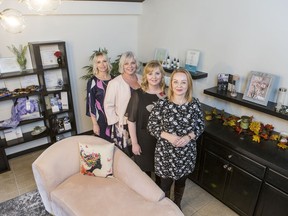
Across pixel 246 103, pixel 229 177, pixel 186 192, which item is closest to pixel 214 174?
pixel 229 177

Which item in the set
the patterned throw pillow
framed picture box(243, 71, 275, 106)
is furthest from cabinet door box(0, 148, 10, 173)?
framed picture box(243, 71, 275, 106)

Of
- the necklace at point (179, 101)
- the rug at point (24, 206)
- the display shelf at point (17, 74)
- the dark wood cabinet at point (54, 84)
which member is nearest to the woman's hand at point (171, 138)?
the necklace at point (179, 101)

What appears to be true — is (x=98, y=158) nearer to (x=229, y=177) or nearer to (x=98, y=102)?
(x=98, y=102)

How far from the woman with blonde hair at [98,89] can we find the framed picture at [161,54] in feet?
3.30

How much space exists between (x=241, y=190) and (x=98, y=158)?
4.42ft

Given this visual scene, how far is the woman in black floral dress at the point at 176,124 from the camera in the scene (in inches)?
67.2

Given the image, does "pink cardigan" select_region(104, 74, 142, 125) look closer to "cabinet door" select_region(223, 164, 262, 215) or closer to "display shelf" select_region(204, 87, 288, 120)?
"display shelf" select_region(204, 87, 288, 120)

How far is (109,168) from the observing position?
79.9 inches

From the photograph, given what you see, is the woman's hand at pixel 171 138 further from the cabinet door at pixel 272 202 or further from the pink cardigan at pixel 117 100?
the cabinet door at pixel 272 202

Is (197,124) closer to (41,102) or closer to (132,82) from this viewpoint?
(132,82)

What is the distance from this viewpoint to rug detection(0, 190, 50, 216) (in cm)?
219

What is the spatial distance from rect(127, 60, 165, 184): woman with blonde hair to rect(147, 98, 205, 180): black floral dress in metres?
0.14

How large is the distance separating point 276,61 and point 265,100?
0.37m

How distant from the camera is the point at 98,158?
2.02 m
